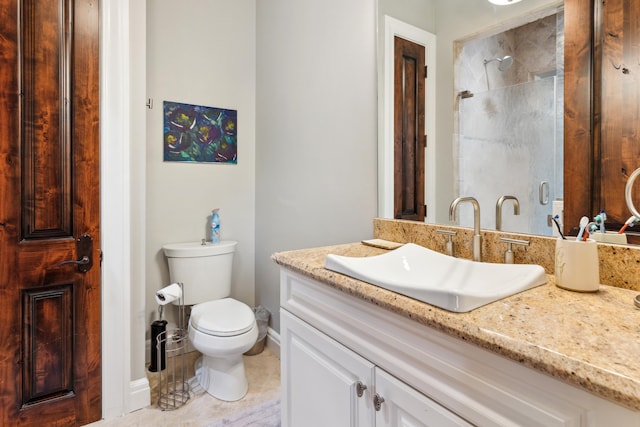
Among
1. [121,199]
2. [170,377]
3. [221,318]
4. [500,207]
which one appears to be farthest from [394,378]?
[170,377]

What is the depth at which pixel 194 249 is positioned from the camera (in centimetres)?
216

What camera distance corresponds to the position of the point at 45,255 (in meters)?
1.54

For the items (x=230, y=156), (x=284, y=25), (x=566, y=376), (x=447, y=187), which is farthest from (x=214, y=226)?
(x=566, y=376)

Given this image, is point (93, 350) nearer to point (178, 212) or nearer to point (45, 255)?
point (45, 255)

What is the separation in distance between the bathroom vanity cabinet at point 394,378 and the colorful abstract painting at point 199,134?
1.50 m

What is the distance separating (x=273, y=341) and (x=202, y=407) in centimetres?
66

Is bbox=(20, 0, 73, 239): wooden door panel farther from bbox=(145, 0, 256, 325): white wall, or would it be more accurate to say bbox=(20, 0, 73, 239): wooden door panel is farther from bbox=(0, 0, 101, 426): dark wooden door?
bbox=(145, 0, 256, 325): white wall

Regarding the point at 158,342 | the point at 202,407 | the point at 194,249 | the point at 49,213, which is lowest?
the point at 202,407

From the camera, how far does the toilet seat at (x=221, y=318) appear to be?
1.79 meters

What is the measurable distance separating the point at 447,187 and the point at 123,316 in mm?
1671

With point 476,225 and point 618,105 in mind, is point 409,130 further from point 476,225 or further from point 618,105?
point 618,105

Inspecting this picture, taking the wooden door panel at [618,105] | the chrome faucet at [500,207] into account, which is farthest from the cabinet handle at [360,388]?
the wooden door panel at [618,105]

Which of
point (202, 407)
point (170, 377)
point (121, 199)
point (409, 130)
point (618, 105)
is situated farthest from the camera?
point (170, 377)

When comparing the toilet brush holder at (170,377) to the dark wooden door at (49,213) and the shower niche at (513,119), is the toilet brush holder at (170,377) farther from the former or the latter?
the shower niche at (513,119)
